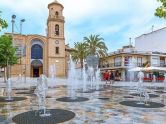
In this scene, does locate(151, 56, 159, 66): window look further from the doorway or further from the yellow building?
the doorway

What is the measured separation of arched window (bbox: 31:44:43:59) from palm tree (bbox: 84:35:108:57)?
12.3 metres

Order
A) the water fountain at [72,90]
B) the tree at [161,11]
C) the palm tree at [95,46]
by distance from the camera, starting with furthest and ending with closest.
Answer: the palm tree at [95,46] → the water fountain at [72,90] → the tree at [161,11]

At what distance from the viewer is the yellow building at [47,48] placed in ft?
165

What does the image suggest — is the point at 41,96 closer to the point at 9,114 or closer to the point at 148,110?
the point at 9,114

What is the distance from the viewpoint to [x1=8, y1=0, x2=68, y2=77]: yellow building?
50.3 m

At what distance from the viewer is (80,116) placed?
7.41 m

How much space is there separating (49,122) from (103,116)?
5.58ft

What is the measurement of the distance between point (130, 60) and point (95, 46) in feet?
23.1

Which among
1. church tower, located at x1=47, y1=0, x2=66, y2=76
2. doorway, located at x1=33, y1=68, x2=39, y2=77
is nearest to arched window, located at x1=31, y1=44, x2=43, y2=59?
church tower, located at x1=47, y1=0, x2=66, y2=76

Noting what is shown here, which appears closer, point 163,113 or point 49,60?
point 163,113

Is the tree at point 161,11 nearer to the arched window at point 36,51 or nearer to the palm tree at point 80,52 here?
the palm tree at point 80,52

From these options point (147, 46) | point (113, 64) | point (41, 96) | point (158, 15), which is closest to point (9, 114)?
point (41, 96)

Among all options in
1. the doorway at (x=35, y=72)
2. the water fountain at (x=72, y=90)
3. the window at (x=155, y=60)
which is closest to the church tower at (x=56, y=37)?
the doorway at (x=35, y=72)

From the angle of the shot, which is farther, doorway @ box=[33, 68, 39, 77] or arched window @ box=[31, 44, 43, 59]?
doorway @ box=[33, 68, 39, 77]
